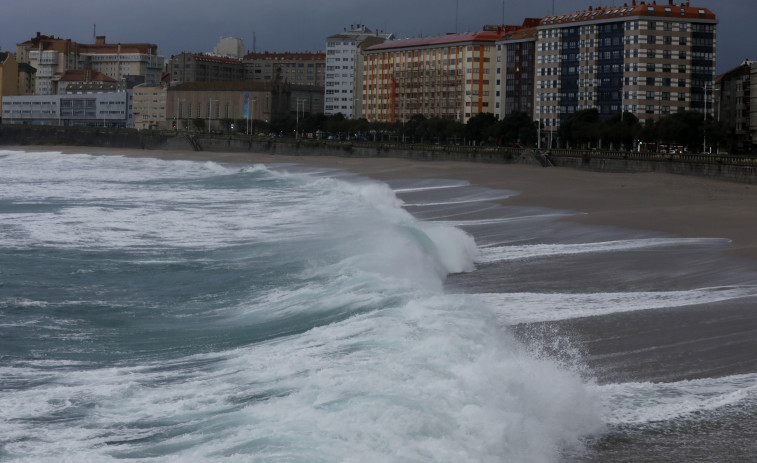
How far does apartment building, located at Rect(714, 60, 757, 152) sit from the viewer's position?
272ft

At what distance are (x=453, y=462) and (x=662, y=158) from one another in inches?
1911

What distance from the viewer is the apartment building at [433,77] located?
116250 mm

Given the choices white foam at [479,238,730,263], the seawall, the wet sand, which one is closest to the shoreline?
the wet sand

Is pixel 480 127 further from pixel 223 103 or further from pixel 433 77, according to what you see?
pixel 223 103

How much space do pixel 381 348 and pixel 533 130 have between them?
3208 inches

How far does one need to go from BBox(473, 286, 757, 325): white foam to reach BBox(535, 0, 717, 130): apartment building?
76693 mm

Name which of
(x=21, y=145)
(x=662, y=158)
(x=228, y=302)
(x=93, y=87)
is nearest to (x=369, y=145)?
(x=662, y=158)

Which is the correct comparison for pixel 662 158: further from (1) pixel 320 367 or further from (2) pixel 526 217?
(1) pixel 320 367

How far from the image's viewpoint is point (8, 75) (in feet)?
608

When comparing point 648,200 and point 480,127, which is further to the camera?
point 480,127

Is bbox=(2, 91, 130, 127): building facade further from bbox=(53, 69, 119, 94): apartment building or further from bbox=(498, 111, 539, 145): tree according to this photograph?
bbox=(498, 111, 539, 145): tree

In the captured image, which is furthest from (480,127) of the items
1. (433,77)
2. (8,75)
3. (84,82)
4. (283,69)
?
(8,75)

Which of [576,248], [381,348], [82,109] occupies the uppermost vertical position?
[82,109]

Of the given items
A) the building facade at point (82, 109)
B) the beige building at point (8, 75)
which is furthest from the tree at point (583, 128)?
the beige building at point (8, 75)
